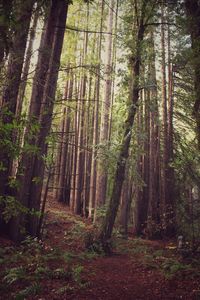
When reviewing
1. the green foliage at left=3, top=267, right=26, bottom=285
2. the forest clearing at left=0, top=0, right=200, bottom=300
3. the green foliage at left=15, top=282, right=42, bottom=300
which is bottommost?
the green foliage at left=15, top=282, right=42, bottom=300

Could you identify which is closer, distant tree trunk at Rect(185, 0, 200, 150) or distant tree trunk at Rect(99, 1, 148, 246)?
distant tree trunk at Rect(185, 0, 200, 150)

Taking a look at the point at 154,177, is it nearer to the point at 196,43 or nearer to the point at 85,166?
the point at 85,166

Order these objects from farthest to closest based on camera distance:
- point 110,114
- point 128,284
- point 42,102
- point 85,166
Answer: point 85,166, point 110,114, point 42,102, point 128,284

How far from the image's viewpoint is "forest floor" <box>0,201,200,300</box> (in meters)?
5.39

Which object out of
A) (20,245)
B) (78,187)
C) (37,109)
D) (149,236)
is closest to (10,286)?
(20,245)

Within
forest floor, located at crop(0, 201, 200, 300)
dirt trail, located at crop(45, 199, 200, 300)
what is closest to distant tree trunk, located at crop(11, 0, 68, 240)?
forest floor, located at crop(0, 201, 200, 300)

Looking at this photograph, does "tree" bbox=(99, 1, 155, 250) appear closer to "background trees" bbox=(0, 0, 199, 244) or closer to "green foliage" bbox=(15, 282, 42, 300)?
"background trees" bbox=(0, 0, 199, 244)

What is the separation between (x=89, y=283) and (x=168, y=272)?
2371 millimetres

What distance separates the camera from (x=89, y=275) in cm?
675

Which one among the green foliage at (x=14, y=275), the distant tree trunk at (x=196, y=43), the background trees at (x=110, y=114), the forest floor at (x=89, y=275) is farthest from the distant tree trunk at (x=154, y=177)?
the green foliage at (x=14, y=275)

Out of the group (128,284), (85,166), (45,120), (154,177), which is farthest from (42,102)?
(85,166)

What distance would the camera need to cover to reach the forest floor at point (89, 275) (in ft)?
17.7

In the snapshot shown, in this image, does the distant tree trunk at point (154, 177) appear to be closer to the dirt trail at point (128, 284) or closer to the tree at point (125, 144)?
the tree at point (125, 144)

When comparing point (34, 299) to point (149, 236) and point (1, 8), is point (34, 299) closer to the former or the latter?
point (1, 8)
